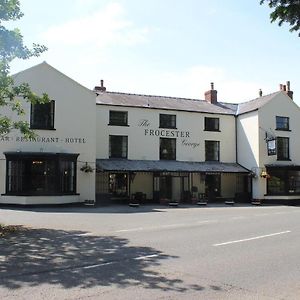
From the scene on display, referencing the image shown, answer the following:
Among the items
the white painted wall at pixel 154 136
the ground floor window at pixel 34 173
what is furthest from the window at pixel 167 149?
the ground floor window at pixel 34 173

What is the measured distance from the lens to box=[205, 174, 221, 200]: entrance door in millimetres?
34500

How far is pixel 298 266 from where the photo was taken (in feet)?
28.9

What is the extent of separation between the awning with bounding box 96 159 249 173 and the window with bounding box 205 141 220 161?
66 centimetres

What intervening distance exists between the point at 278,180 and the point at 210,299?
95.6ft

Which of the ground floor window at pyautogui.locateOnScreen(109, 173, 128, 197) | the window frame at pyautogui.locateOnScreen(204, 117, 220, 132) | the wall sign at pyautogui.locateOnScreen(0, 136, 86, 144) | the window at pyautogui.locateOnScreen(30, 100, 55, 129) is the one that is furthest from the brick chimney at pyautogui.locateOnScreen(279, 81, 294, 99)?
the window at pyautogui.locateOnScreen(30, 100, 55, 129)

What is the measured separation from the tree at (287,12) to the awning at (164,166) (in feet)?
74.2

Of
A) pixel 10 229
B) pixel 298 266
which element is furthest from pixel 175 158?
pixel 298 266

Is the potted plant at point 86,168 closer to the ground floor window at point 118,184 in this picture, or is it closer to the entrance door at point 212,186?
the ground floor window at point 118,184

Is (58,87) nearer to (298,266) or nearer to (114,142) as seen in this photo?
(114,142)

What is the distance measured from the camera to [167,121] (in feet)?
110

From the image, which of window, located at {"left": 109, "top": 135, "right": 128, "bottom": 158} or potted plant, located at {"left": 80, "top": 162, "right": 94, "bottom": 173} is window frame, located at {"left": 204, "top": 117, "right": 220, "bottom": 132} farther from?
potted plant, located at {"left": 80, "top": 162, "right": 94, "bottom": 173}

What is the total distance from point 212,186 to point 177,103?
24.8 ft

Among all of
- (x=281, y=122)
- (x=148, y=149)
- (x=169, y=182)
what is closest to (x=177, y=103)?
(x=148, y=149)

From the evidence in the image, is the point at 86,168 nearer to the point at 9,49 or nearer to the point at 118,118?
the point at 118,118
